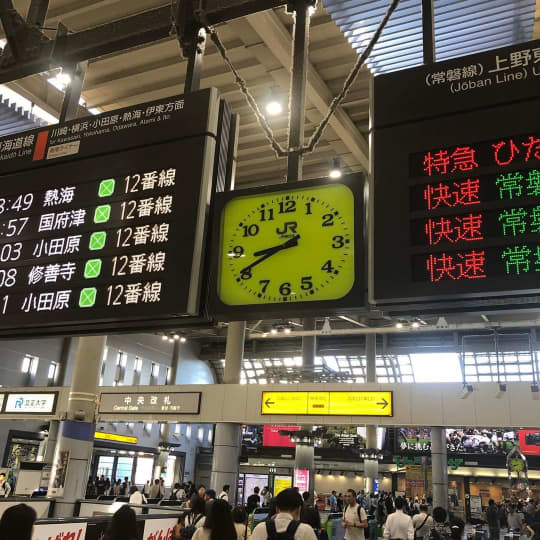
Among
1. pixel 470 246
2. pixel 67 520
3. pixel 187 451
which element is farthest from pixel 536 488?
pixel 470 246

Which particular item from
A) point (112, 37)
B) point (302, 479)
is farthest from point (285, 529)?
point (302, 479)

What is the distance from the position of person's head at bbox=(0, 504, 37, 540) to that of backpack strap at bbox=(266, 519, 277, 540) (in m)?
1.38

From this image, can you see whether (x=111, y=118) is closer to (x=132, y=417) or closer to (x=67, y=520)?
(x=67, y=520)

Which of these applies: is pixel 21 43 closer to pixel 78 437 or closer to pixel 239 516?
pixel 239 516

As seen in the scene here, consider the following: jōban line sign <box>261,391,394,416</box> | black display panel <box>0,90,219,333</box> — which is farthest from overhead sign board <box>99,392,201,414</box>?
black display panel <box>0,90,219,333</box>

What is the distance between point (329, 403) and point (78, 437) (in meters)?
7.74

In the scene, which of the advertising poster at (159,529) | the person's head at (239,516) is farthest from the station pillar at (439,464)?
the person's head at (239,516)

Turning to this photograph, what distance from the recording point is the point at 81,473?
1428 centimetres

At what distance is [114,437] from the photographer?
31.2m

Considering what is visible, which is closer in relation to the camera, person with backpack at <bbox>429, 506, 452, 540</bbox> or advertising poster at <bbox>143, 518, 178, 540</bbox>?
person with backpack at <bbox>429, 506, 452, 540</bbox>

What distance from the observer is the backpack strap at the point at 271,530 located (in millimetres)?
3309

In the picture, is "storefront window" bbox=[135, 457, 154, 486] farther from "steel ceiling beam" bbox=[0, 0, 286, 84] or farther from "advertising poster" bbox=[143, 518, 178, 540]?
"steel ceiling beam" bbox=[0, 0, 286, 84]

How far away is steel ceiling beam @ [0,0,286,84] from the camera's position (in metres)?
3.74

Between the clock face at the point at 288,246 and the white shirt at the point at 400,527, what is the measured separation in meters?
5.82
